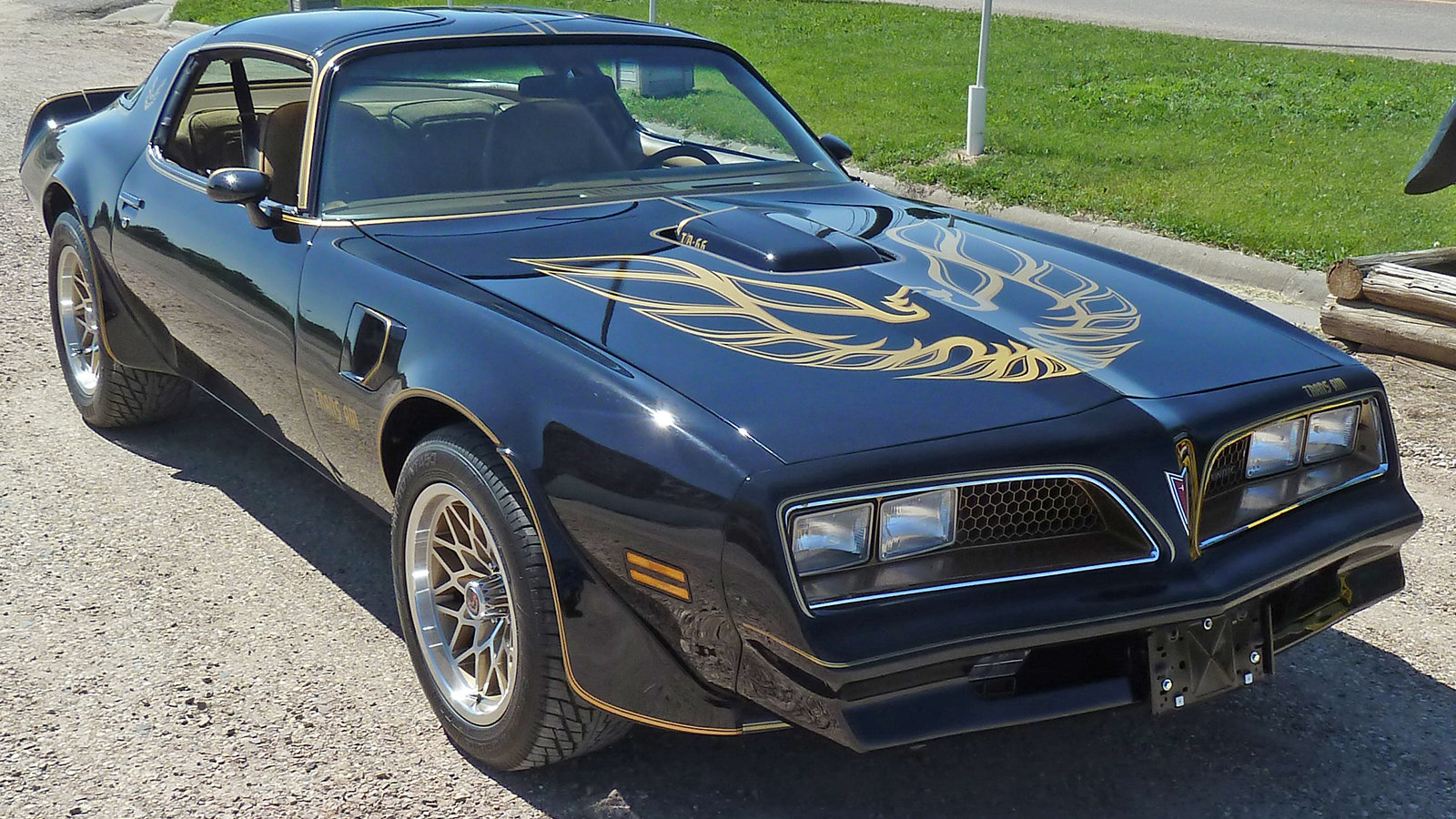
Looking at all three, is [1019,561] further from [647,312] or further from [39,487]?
[39,487]

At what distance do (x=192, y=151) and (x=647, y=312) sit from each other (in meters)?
2.46

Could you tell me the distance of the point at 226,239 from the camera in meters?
3.74

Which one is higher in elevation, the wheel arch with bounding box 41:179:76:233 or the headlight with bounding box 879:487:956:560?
the wheel arch with bounding box 41:179:76:233

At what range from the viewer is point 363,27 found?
3.94 m

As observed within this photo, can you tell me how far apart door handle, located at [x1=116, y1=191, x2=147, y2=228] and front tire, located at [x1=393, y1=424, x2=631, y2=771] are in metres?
1.84

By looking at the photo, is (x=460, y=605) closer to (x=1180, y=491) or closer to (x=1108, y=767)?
(x=1108, y=767)

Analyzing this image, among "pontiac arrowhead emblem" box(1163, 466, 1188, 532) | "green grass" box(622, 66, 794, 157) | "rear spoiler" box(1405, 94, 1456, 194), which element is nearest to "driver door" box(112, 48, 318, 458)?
"green grass" box(622, 66, 794, 157)

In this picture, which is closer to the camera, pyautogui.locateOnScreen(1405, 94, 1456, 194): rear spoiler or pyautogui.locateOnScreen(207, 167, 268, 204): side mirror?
pyautogui.locateOnScreen(207, 167, 268, 204): side mirror

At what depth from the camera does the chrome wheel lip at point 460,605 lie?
9.31 feet

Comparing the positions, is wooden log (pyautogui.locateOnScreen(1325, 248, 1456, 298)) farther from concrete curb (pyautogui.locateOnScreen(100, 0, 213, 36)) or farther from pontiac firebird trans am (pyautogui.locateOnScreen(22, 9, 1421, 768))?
concrete curb (pyautogui.locateOnScreen(100, 0, 213, 36))

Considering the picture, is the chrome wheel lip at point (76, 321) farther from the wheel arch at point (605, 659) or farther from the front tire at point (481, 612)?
the wheel arch at point (605, 659)

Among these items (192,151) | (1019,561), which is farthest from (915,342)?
(192,151)

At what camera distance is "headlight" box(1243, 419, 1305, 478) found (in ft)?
9.07

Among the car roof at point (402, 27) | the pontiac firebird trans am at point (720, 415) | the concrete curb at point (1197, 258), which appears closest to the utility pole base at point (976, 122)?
the concrete curb at point (1197, 258)
